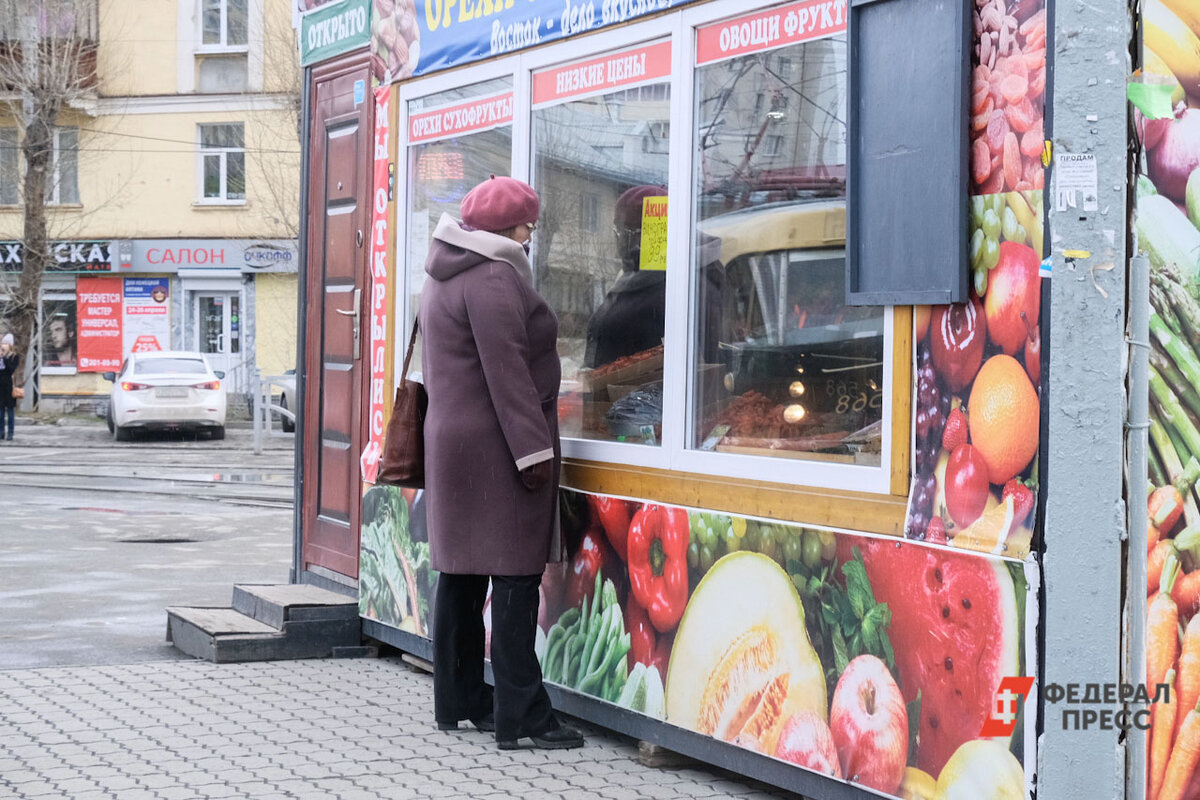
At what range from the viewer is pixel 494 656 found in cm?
512

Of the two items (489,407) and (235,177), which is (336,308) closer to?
(489,407)

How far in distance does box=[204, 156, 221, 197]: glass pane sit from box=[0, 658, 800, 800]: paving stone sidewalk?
26914 millimetres

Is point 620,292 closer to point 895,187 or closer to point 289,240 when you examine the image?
point 895,187

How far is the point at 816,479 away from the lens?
14.3ft

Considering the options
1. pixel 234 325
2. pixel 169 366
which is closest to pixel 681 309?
pixel 169 366

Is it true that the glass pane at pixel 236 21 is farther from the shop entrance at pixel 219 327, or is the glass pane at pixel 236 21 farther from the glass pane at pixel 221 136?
the shop entrance at pixel 219 327

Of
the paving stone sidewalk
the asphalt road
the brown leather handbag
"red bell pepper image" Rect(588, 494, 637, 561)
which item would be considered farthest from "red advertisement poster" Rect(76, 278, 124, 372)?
"red bell pepper image" Rect(588, 494, 637, 561)

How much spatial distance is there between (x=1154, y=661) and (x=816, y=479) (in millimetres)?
1160

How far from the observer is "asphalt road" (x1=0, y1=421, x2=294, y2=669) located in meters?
7.67

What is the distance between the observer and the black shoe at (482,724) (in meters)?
5.38

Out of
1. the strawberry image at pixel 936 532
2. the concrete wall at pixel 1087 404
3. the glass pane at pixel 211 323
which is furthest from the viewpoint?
the glass pane at pixel 211 323

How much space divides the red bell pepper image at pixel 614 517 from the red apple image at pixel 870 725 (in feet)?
3.81

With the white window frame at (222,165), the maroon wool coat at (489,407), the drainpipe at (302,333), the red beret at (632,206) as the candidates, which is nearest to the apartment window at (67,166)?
the white window frame at (222,165)

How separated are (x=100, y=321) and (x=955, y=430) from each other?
102ft
